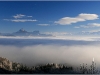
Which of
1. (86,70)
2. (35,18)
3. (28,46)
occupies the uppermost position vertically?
(35,18)

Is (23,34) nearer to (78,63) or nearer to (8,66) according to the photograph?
(8,66)

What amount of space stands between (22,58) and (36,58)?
10.3 inches

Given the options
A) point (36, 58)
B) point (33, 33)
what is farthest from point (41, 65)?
point (33, 33)

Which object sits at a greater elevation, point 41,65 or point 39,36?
point 39,36

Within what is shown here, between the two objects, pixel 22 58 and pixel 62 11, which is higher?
pixel 62 11

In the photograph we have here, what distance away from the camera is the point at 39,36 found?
7543mm

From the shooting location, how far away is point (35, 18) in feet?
24.9

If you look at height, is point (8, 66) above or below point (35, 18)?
below

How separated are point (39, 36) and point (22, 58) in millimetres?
519

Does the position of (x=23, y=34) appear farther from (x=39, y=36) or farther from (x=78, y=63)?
(x=78, y=63)

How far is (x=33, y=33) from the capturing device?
7.56 metres

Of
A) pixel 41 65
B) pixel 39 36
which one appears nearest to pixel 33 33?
pixel 39 36

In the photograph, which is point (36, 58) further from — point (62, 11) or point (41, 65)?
point (62, 11)

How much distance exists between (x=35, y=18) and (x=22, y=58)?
788 millimetres
